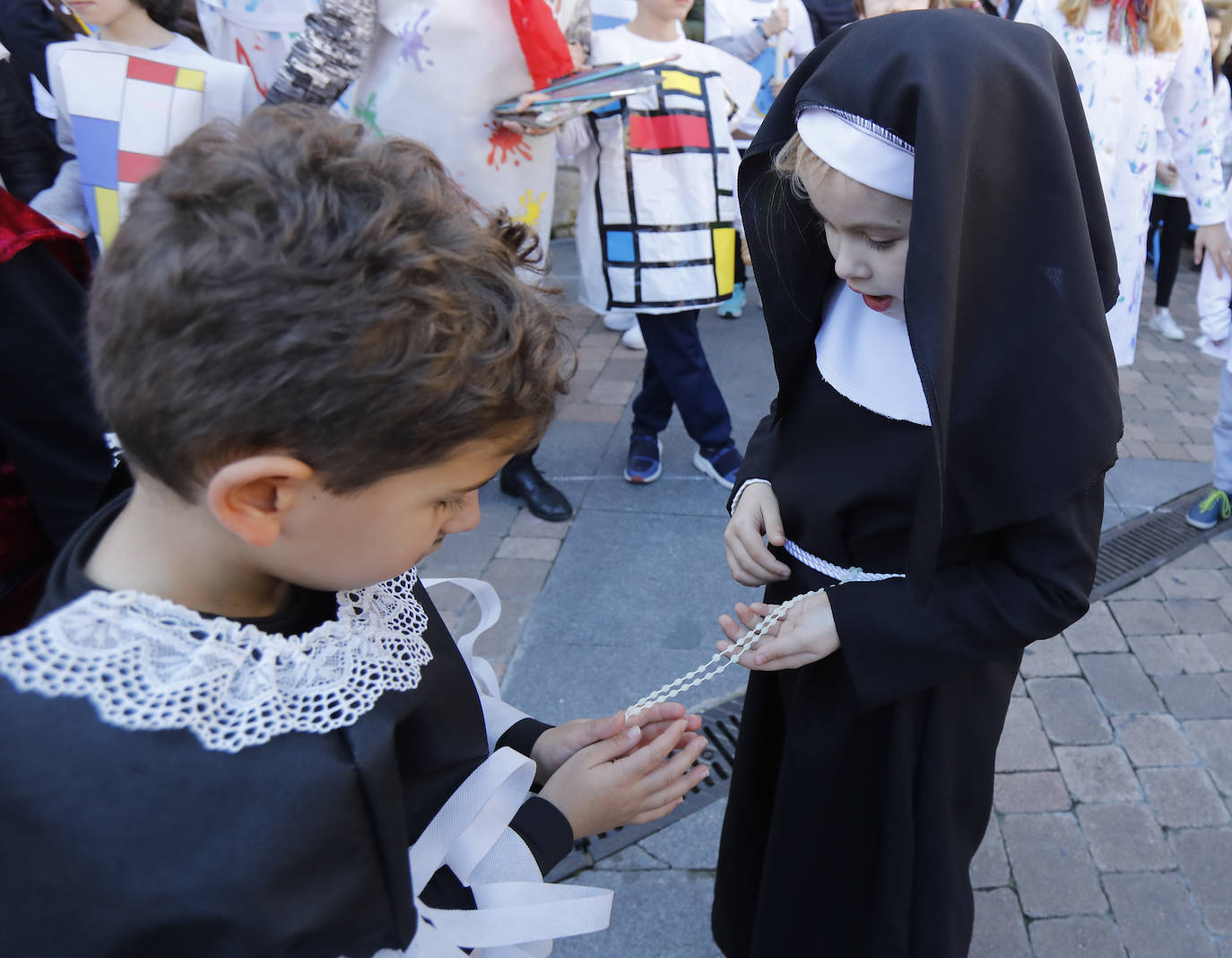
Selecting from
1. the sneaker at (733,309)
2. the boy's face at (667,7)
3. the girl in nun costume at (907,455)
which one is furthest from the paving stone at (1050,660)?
the sneaker at (733,309)

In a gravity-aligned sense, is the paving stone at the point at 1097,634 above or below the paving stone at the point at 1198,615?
above

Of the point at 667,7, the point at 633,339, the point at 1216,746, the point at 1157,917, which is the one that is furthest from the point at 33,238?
the point at 633,339

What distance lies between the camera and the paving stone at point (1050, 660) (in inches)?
110

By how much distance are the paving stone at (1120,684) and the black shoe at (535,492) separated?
1.87 m

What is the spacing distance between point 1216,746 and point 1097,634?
52cm

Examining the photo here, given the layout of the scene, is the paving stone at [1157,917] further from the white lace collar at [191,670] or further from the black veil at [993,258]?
the white lace collar at [191,670]

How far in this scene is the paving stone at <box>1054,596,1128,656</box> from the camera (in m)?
2.90

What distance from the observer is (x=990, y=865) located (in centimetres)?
217

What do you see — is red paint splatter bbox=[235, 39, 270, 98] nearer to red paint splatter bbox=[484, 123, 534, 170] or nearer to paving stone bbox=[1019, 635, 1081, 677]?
red paint splatter bbox=[484, 123, 534, 170]

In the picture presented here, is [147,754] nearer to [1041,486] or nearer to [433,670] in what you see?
[433,670]

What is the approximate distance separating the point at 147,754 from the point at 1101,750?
8.10 feet

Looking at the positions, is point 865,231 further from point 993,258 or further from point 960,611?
point 960,611

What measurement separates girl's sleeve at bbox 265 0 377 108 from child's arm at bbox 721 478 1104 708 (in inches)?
83.0

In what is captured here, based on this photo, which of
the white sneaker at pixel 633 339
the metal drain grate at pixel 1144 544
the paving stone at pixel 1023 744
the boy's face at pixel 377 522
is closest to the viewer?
the boy's face at pixel 377 522
